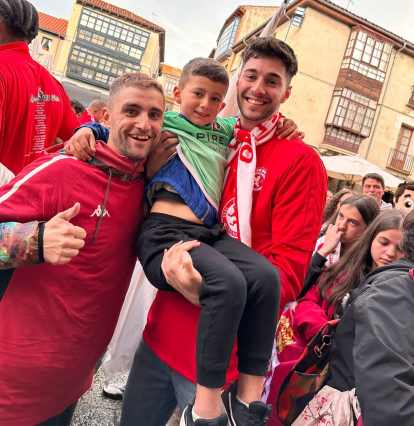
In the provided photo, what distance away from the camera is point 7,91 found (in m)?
2.18

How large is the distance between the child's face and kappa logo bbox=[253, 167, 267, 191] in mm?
532

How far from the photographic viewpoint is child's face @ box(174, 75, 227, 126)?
6.66 feet

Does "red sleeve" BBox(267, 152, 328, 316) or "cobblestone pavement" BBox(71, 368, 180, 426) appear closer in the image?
"red sleeve" BBox(267, 152, 328, 316)

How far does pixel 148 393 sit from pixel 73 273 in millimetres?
754

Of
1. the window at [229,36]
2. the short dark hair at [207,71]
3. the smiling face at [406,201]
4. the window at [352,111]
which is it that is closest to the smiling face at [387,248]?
the short dark hair at [207,71]

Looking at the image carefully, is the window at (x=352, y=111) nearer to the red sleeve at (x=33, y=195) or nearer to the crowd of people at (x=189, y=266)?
the crowd of people at (x=189, y=266)

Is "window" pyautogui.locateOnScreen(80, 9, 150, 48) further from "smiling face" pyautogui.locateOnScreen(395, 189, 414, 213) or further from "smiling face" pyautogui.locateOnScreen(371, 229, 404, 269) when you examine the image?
"smiling face" pyautogui.locateOnScreen(371, 229, 404, 269)

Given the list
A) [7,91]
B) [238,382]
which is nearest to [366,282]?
[238,382]

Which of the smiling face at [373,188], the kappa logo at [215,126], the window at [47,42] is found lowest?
the kappa logo at [215,126]

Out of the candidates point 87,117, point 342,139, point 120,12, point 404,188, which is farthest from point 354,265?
point 120,12

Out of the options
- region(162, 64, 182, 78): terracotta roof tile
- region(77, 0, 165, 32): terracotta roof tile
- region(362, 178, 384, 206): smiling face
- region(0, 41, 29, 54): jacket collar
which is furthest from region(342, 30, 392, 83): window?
region(162, 64, 182, 78): terracotta roof tile

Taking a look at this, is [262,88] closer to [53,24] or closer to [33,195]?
[33,195]

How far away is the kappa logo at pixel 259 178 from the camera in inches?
66.6

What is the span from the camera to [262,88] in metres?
1.80
